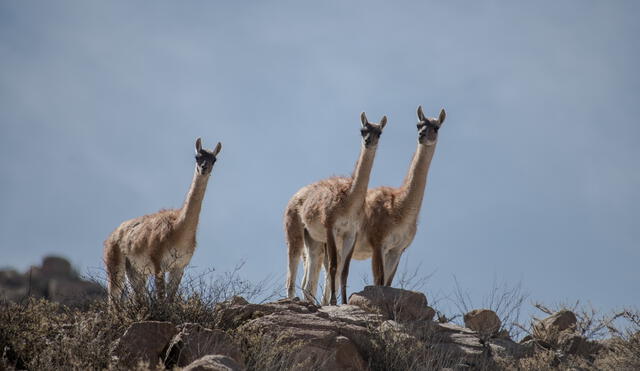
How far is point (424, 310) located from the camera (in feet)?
35.3

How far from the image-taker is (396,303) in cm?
1066

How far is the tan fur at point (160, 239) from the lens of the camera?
13266 millimetres

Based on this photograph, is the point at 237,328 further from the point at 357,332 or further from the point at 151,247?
the point at 151,247

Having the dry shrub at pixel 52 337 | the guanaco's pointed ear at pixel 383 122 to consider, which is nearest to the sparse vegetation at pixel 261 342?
the dry shrub at pixel 52 337

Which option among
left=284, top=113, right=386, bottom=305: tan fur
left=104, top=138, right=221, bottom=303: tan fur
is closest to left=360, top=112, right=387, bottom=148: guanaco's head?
left=284, top=113, right=386, bottom=305: tan fur

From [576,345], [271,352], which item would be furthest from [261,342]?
[576,345]

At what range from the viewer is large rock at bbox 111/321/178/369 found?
7.88 meters

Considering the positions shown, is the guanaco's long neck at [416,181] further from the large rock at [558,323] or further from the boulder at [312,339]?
the boulder at [312,339]

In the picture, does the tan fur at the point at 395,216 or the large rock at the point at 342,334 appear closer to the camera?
the large rock at the point at 342,334

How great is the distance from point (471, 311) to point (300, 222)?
3.91 m

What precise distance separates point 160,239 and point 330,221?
2.84 metres

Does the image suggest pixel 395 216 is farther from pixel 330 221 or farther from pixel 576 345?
pixel 576 345

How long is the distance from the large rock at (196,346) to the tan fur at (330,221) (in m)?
4.37

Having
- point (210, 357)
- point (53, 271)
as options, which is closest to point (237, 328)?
point (210, 357)
